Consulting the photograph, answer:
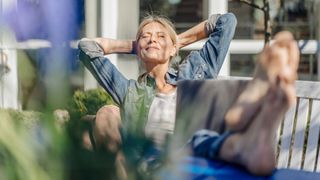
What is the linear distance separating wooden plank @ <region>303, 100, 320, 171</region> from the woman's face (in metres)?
0.75

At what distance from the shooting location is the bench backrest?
129 inches

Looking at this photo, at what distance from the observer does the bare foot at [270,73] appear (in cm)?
190

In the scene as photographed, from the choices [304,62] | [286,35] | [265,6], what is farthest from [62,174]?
[304,62]

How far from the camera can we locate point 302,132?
3.31 metres

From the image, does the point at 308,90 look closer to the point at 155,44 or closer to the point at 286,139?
the point at 286,139

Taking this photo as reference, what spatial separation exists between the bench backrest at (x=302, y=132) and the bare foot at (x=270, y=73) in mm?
1320

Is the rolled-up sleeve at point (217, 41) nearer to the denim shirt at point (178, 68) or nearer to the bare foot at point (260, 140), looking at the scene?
the denim shirt at point (178, 68)

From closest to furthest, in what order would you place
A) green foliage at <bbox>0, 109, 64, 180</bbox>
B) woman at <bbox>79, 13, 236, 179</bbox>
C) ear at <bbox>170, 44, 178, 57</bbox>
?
1. green foliage at <bbox>0, 109, 64, 180</bbox>
2. woman at <bbox>79, 13, 236, 179</bbox>
3. ear at <bbox>170, 44, 178, 57</bbox>

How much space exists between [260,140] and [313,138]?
138 cm

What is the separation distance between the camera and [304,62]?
5816mm

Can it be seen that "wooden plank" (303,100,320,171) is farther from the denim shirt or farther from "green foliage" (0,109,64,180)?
"green foliage" (0,109,64,180)

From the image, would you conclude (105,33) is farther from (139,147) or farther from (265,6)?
(139,147)

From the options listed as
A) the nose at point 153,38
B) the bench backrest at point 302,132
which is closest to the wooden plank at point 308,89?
the bench backrest at point 302,132

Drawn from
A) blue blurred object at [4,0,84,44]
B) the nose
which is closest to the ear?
Answer: the nose
